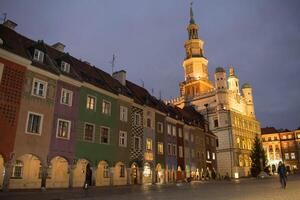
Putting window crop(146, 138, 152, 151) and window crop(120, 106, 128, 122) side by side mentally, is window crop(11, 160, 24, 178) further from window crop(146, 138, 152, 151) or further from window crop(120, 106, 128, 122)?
window crop(146, 138, 152, 151)

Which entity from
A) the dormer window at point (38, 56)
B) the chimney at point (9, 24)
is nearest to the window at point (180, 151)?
the dormer window at point (38, 56)

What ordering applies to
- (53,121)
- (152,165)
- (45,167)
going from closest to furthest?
(45,167), (53,121), (152,165)

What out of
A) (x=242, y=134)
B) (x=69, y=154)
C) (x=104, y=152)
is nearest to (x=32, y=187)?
(x=69, y=154)

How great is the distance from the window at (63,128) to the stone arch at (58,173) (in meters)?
2.18

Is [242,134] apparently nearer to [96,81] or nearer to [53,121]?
[96,81]

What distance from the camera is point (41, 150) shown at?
24.8m

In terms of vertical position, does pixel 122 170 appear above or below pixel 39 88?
below

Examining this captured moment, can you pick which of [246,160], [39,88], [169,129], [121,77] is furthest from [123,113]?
[246,160]

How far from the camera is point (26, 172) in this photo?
25.3m

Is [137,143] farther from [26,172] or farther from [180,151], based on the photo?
[26,172]

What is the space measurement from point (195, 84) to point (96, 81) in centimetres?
5780

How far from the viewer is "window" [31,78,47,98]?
1007 inches

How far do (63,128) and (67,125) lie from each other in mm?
581

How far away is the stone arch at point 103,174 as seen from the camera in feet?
107
